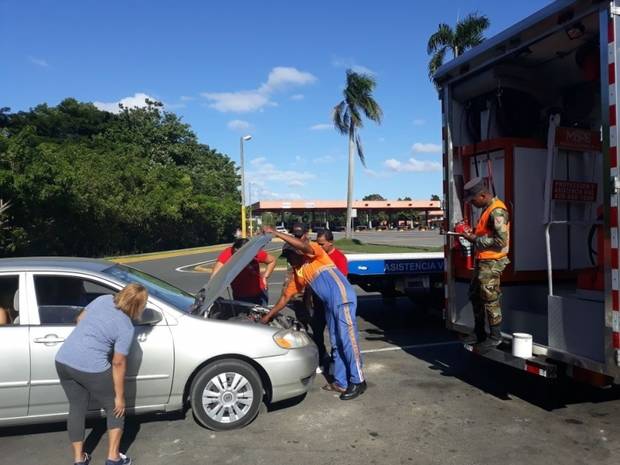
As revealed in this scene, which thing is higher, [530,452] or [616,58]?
[616,58]

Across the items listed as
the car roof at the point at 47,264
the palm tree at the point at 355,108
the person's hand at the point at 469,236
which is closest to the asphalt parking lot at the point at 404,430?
the car roof at the point at 47,264

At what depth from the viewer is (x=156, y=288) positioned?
4957 mm

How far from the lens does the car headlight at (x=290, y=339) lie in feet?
15.0

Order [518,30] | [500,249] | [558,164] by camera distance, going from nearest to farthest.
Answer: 1. [518,30]
2. [500,249]
3. [558,164]

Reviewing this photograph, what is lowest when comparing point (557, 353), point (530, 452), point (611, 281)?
point (530, 452)

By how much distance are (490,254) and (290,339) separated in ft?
6.93

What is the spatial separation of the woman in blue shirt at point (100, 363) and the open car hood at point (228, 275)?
990 mm

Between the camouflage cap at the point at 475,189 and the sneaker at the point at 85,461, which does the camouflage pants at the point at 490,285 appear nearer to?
the camouflage cap at the point at 475,189

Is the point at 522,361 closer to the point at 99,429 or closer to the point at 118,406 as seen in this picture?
the point at 118,406

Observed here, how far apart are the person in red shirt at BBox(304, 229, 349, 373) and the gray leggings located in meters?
2.86

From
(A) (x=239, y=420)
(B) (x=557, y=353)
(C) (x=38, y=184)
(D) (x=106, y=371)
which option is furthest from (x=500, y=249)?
(C) (x=38, y=184)

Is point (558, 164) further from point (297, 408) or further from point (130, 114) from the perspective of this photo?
point (130, 114)

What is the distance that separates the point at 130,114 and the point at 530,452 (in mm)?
55032

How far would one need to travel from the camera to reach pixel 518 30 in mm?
4820
